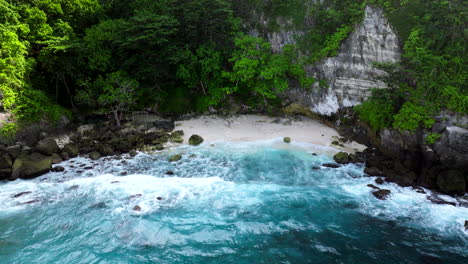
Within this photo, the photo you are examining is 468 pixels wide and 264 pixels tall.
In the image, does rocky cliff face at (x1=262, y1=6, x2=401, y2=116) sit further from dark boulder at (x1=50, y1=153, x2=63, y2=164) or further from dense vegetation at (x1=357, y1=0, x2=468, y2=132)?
dark boulder at (x1=50, y1=153, x2=63, y2=164)

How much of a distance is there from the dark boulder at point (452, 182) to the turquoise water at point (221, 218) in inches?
61.7

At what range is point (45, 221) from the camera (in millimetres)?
13273

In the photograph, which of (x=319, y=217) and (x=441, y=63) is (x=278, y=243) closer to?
(x=319, y=217)

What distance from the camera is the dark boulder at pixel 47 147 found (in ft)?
64.2

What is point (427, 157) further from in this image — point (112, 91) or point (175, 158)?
point (112, 91)

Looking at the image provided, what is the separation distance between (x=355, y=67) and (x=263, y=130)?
9.24m

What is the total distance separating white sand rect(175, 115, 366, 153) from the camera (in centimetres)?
2261

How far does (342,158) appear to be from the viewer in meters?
19.2

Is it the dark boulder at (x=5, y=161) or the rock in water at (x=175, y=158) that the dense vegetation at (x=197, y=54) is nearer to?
the dark boulder at (x=5, y=161)

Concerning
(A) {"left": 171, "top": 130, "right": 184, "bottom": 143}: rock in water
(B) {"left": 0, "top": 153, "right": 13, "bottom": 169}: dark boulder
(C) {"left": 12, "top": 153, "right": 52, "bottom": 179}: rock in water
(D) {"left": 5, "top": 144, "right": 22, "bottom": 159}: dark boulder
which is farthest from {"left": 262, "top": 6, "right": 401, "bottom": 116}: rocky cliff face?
(B) {"left": 0, "top": 153, "right": 13, "bottom": 169}: dark boulder

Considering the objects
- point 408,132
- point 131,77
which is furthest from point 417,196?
point 131,77

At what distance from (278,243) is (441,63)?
14935 mm

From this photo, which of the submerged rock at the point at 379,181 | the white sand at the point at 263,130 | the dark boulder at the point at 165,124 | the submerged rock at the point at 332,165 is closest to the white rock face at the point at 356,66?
the white sand at the point at 263,130

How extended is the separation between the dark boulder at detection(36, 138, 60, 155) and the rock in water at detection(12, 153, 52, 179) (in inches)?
40.5
